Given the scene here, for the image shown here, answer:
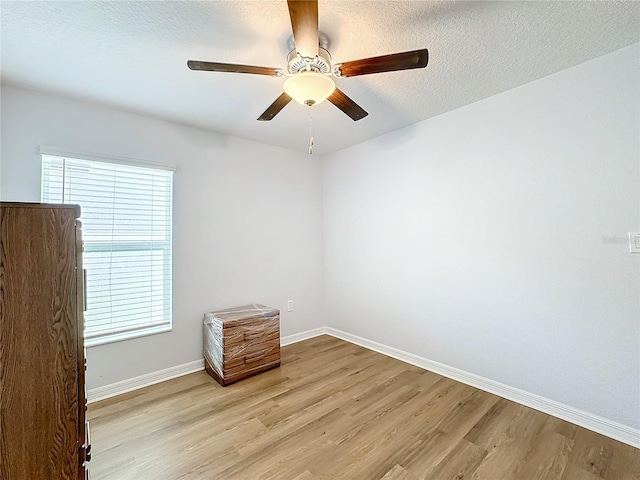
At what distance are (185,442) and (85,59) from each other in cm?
250

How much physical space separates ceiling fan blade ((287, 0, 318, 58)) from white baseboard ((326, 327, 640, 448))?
272 centimetres

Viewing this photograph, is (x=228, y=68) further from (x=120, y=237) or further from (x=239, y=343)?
(x=239, y=343)

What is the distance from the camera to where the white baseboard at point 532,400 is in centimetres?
175

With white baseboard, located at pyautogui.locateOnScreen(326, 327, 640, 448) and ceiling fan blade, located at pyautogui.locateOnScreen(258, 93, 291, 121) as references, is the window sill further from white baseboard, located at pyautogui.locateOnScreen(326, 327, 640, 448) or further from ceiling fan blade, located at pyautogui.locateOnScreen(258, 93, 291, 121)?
white baseboard, located at pyautogui.locateOnScreen(326, 327, 640, 448)

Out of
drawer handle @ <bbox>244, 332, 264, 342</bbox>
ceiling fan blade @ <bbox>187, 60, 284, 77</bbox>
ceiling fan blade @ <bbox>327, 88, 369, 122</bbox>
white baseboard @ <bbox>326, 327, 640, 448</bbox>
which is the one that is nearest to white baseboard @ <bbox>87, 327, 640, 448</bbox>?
white baseboard @ <bbox>326, 327, 640, 448</bbox>

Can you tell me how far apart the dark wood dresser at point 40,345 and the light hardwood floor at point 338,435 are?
0.77m

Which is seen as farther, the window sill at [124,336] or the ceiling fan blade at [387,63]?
the window sill at [124,336]

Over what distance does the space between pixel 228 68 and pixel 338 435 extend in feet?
7.46

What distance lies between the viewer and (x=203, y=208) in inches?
112

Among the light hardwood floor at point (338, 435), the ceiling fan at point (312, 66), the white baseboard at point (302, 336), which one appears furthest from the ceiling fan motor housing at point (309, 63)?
the white baseboard at point (302, 336)

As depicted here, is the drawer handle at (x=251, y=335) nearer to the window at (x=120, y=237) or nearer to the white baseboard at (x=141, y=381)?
the white baseboard at (x=141, y=381)

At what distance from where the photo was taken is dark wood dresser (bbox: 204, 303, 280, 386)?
245 centimetres

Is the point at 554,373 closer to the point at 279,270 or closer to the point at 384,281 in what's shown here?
the point at 384,281

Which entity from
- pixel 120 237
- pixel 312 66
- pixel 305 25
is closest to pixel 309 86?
pixel 312 66
